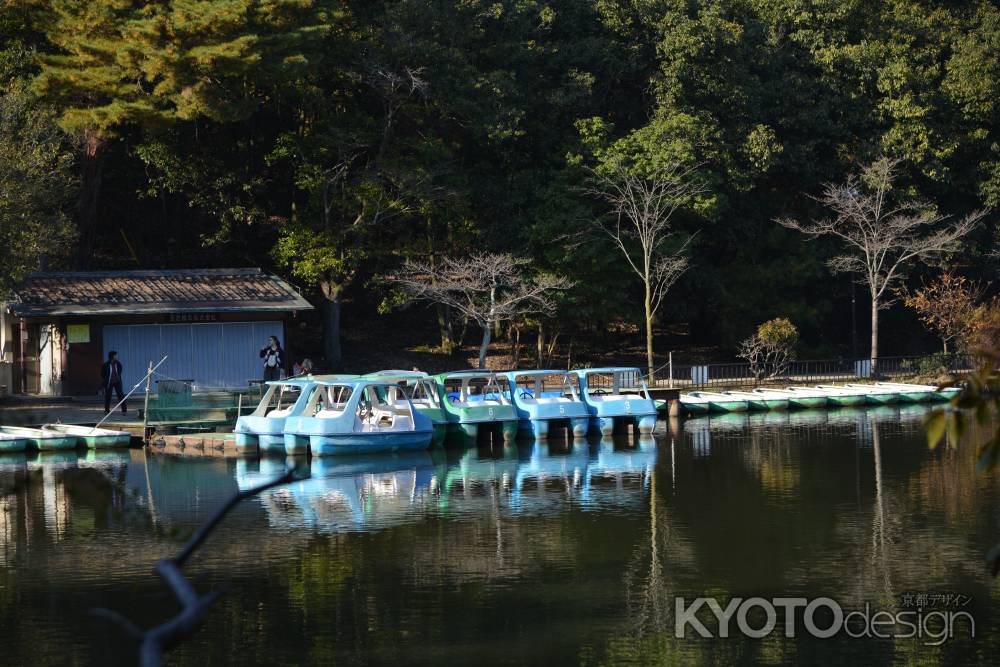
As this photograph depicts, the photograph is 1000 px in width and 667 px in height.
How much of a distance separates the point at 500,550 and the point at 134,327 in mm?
23979

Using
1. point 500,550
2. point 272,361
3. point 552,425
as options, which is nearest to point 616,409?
point 552,425

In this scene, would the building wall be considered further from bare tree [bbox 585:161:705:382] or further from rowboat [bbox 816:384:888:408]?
rowboat [bbox 816:384:888:408]

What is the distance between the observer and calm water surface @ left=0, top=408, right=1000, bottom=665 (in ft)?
50.5

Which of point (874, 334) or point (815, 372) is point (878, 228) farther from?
point (815, 372)

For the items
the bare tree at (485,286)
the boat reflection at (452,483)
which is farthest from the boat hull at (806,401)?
the boat reflection at (452,483)

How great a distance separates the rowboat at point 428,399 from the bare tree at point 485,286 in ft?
30.7

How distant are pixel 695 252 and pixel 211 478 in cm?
3057

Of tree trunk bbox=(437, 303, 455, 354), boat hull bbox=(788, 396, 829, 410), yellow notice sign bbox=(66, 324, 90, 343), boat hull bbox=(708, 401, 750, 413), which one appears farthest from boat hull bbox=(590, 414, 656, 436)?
yellow notice sign bbox=(66, 324, 90, 343)

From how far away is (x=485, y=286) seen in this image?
4669cm

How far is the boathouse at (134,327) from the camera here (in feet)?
133

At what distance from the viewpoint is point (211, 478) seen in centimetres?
2875

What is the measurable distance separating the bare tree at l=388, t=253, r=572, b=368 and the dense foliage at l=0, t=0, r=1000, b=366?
3.76ft

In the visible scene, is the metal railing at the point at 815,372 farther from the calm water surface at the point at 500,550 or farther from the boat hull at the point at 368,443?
the boat hull at the point at 368,443

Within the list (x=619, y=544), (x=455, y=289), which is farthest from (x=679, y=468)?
(x=455, y=289)
